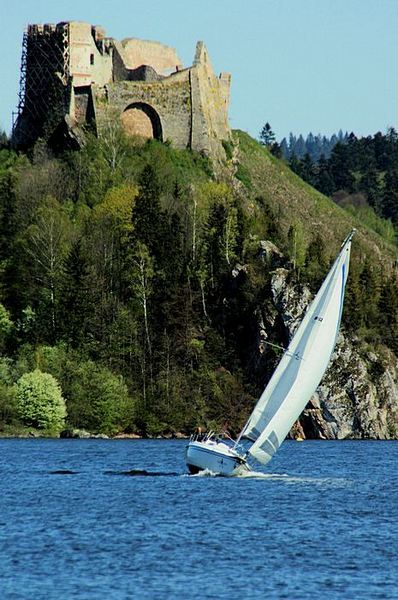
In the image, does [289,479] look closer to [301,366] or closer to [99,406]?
[301,366]

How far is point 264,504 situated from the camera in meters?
56.4

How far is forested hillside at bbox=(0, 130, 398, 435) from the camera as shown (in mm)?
105812

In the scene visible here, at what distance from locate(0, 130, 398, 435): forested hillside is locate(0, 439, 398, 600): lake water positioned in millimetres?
28592

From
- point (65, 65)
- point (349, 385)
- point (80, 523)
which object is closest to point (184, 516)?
point (80, 523)

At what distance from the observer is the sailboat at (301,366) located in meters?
60.3

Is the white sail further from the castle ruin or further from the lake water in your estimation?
the castle ruin

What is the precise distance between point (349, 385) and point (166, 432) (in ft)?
45.3

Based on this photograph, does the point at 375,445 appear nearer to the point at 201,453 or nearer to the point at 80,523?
the point at 201,453

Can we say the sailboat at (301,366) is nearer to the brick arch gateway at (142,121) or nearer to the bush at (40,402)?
the bush at (40,402)

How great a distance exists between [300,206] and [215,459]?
89790 mm

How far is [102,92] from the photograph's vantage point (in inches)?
5349

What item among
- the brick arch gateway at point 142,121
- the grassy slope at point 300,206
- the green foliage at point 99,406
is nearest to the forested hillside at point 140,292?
the green foliage at point 99,406

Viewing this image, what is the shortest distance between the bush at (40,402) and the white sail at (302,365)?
3904 centimetres

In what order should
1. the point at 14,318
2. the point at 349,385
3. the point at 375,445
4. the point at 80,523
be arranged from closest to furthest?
the point at 80,523
the point at 375,445
the point at 349,385
the point at 14,318
